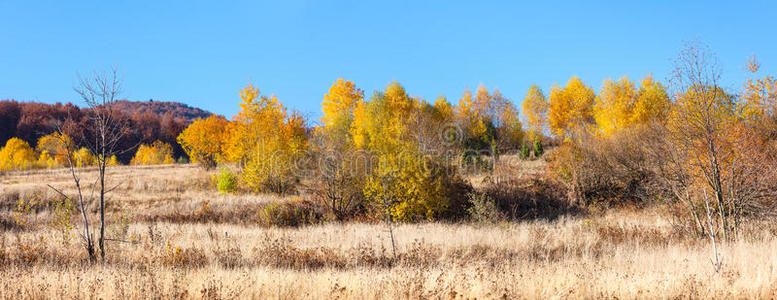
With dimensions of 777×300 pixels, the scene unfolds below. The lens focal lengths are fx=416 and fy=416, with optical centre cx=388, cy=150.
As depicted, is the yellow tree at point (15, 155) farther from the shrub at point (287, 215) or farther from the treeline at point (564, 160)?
the shrub at point (287, 215)

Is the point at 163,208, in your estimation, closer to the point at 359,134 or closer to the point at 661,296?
the point at 359,134

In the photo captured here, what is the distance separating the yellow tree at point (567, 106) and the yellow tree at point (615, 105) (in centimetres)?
473

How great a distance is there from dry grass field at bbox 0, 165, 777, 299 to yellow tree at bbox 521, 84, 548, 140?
28548 millimetres

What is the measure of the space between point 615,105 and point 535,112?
45.1ft

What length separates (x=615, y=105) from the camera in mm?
35062

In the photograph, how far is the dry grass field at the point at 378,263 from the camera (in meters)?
5.96

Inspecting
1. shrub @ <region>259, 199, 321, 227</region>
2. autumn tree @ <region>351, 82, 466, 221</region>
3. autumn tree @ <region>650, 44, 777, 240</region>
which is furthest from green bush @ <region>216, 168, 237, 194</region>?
autumn tree @ <region>650, 44, 777, 240</region>

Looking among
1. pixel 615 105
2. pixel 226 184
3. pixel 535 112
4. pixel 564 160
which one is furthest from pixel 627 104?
pixel 226 184

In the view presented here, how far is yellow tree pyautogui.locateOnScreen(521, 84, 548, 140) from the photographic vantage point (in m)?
47.9

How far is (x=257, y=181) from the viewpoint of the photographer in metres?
24.6

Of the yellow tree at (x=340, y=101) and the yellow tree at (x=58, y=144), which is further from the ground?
the yellow tree at (x=340, y=101)

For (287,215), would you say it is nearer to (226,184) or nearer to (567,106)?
(226,184)

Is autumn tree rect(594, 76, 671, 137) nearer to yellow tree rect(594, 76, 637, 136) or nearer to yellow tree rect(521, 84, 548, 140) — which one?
yellow tree rect(594, 76, 637, 136)

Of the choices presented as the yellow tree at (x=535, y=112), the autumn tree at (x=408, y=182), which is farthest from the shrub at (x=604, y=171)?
the yellow tree at (x=535, y=112)
